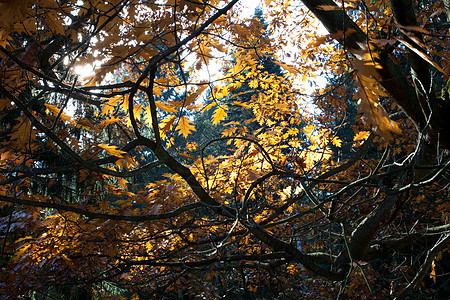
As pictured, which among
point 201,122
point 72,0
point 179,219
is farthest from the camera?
point 201,122

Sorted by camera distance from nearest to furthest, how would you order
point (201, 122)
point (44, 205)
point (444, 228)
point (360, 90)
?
point (360, 90), point (44, 205), point (444, 228), point (201, 122)

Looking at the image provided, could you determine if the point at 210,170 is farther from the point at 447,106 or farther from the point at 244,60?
the point at 447,106

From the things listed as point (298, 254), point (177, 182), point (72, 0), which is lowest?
point (298, 254)

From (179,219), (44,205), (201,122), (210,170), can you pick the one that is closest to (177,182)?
(179,219)

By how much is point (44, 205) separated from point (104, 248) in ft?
4.42

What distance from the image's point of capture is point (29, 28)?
6.09 feet

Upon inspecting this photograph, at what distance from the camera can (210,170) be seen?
158 inches

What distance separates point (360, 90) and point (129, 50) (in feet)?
4.39

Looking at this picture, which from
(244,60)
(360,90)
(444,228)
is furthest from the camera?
(444,228)

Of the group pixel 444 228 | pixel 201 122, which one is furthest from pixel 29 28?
pixel 201 122

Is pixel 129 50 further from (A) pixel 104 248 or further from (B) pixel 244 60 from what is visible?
(A) pixel 104 248

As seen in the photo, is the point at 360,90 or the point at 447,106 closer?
the point at 360,90

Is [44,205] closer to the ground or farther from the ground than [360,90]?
farther from the ground

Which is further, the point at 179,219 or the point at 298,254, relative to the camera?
the point at 179,219
